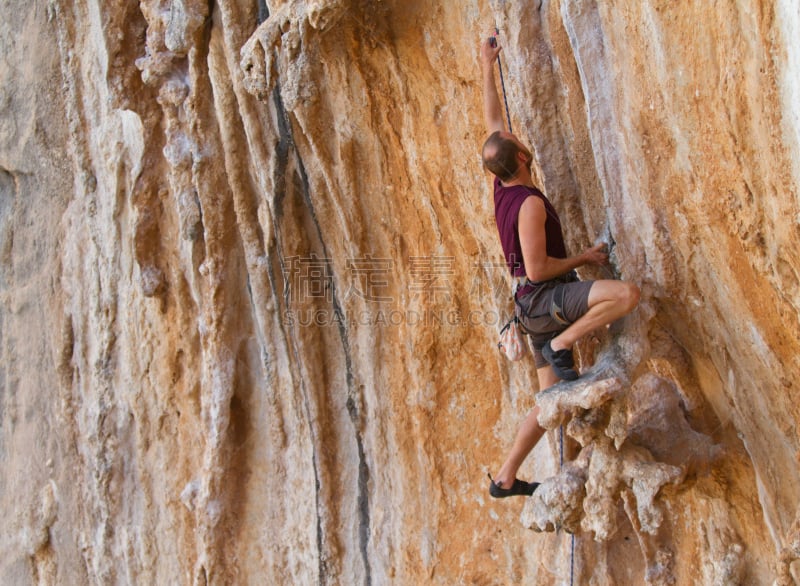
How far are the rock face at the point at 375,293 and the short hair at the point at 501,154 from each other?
0.28 metres

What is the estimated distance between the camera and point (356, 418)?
4180mm

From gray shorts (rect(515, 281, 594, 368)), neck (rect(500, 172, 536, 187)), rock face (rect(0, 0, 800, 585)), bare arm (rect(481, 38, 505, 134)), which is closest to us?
rock face (rect(0, 0, 800, 585))

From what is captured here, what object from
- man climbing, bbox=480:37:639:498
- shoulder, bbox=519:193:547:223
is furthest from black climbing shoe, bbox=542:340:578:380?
shoulder, bbox=519:193:547:223

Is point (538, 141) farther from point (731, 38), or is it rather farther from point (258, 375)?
point (258, 375)

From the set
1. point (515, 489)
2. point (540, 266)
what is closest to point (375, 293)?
point (515, 489)

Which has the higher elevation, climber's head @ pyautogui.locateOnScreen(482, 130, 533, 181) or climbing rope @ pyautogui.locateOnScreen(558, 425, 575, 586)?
climber's head @ pyautogui.locateOnScreen(482, 130, 533, 181)

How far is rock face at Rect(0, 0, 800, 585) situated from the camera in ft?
8.30

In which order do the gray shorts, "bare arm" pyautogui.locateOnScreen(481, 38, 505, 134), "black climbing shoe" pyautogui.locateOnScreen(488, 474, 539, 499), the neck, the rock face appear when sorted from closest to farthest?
1. the rock face
2. the gray shorts
3. the neck
4. "bare arm" pyautogui.locateOnScreen(481, 38, 505, 134)
5. "black climbing shoe" pyautogui.locateOnScreen(488, 474, 539, 499)

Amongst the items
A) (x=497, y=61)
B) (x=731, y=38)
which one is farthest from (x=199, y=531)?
(x=731, y=38)

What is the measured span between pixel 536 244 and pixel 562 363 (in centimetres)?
43

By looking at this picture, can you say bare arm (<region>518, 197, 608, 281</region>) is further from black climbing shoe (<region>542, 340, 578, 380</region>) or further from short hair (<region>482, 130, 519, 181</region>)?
black climbing shoe (<region>542, 340, 578, 380</region>)

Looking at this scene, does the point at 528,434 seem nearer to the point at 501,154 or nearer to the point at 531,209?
the point at 531,209

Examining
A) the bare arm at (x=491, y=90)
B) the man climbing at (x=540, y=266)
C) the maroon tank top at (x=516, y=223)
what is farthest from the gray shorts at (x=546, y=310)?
the bare arm at (x=491, y=90)

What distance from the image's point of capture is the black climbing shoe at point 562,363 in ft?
8.93
